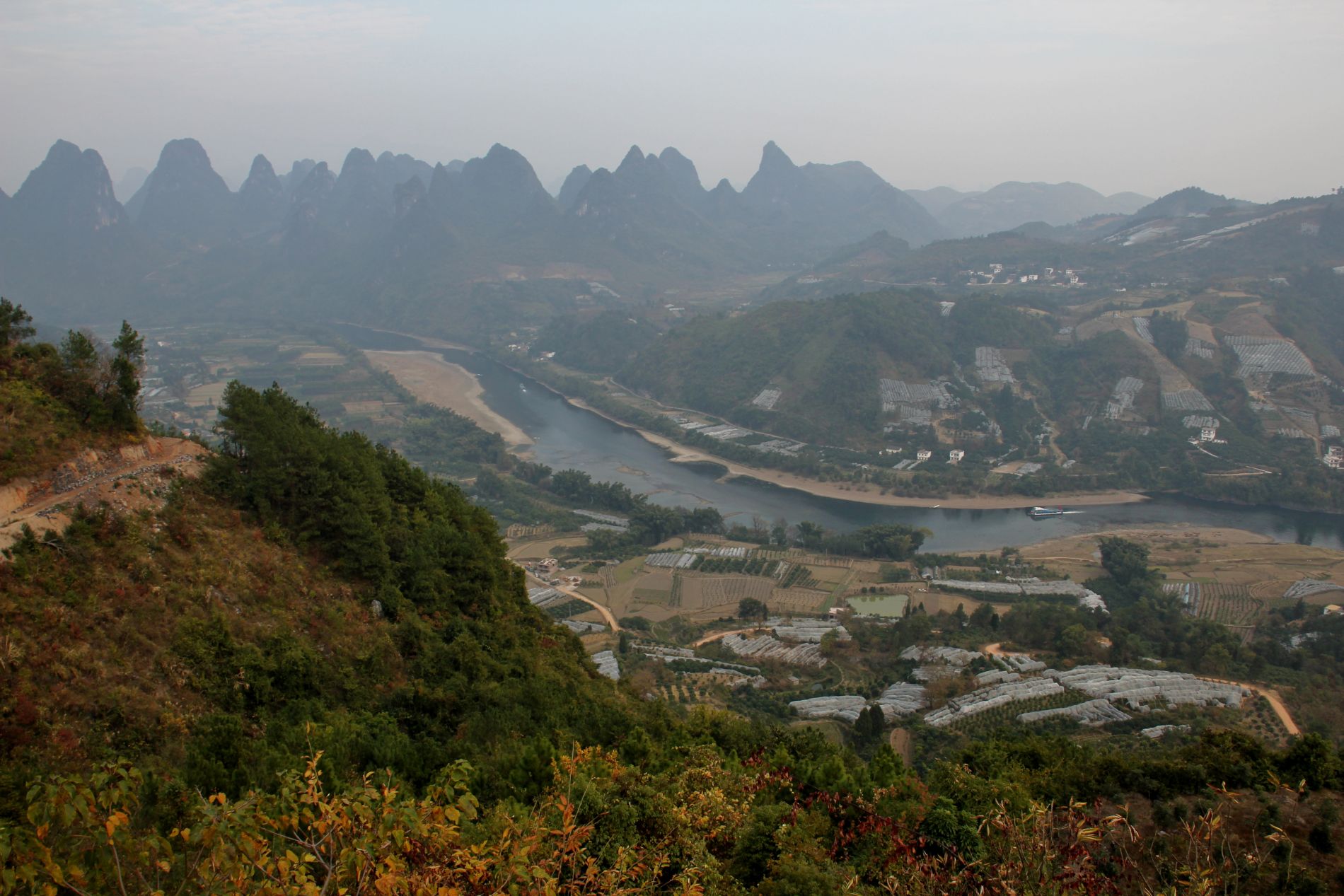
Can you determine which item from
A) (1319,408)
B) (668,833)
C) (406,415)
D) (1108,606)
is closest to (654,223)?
(406,415)

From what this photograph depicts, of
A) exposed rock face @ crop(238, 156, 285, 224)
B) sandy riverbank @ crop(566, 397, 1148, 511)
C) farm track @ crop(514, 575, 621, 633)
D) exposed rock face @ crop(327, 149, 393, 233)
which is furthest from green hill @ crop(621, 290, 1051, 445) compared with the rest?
exposed rock face @ crop(238, 156, 285, 224)

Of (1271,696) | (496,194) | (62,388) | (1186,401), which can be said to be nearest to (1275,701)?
(1271,696)

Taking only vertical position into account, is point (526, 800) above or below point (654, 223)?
below

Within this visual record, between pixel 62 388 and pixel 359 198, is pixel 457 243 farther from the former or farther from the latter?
pixel 62 388

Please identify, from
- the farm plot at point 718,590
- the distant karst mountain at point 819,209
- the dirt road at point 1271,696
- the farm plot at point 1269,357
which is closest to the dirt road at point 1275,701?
the dirt road at point 1271,696

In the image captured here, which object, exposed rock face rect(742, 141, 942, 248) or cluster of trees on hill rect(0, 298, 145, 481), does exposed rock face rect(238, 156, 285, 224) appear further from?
cluster of trees on hill rect(0, 298, 145, 481)

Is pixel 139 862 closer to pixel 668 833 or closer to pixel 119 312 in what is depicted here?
pixel 668 833

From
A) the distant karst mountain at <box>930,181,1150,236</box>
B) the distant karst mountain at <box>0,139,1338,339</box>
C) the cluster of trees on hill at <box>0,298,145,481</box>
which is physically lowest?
the cluster of trees on hill at <box>0,298,145,481</box>
